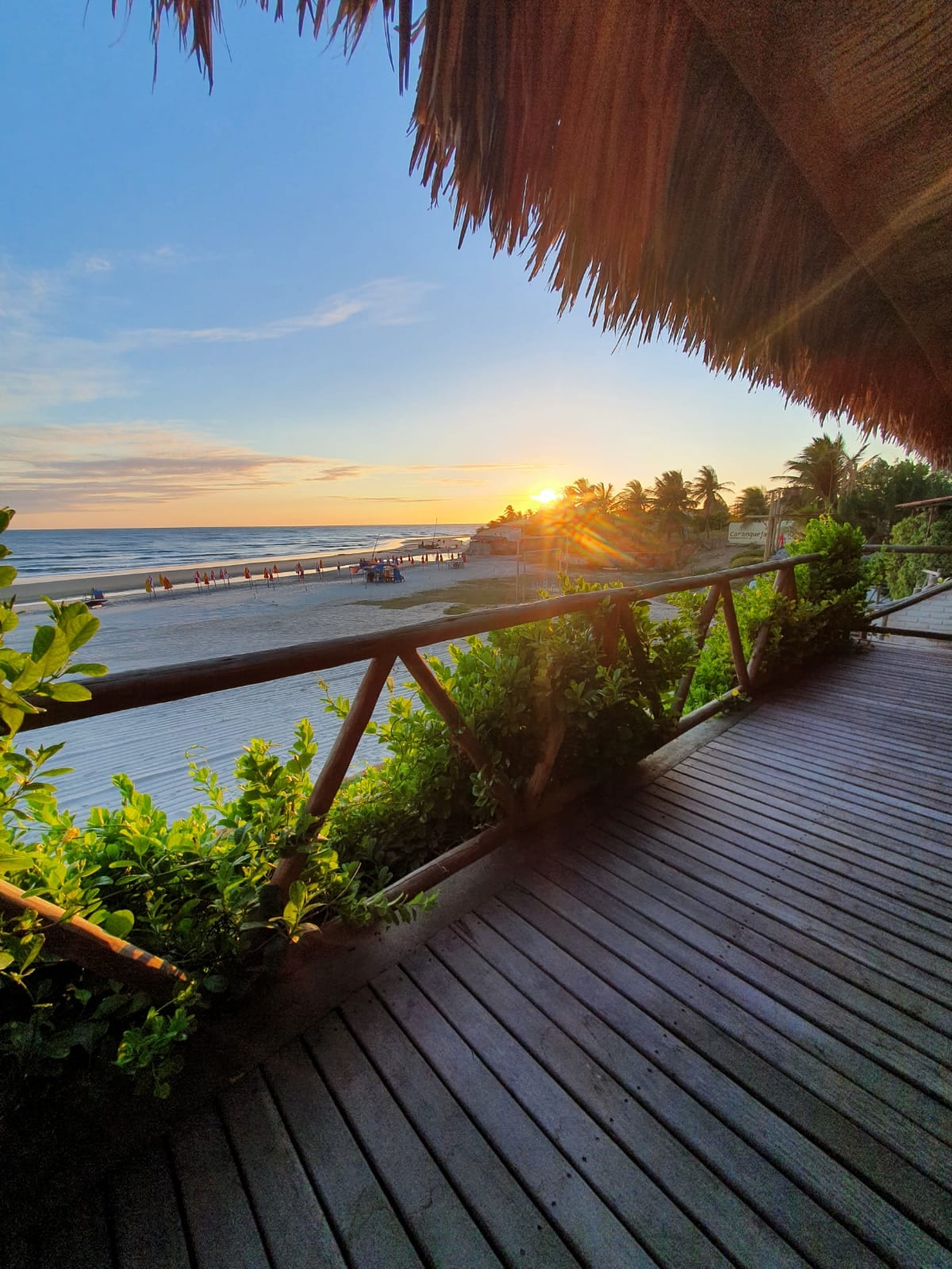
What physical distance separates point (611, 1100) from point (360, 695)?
3.75 ft

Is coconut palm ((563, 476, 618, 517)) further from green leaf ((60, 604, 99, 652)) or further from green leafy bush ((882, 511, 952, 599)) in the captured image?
green leaf ((60, 604, 99, 652))

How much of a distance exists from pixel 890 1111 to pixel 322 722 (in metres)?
8.69

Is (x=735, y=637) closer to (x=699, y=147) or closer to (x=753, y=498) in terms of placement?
(x=699, y=147)

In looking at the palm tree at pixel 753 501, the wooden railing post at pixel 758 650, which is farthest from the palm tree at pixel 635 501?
the wooden railing post at pixel 758 650

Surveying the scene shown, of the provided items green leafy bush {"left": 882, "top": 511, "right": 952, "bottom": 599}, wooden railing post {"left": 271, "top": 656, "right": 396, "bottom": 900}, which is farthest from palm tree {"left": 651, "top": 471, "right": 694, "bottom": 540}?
wooden railing post {"left": 271, "top": 656, "right": 396, "bottom": 900}

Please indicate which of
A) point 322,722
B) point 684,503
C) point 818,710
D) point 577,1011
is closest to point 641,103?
point 577,1011

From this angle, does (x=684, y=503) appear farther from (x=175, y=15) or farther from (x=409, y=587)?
(x=175, y=15)

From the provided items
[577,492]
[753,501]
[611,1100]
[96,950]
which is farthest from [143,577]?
[753,501]

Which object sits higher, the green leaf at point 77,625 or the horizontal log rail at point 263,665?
the green leaf at point 77,625

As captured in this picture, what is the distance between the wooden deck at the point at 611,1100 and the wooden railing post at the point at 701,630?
1.11 meters

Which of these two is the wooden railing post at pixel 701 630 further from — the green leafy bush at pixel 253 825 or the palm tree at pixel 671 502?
the palm tree at pixel 671 502

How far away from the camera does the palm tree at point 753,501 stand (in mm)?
40500

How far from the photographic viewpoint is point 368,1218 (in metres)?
0.92

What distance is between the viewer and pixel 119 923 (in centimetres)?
102
